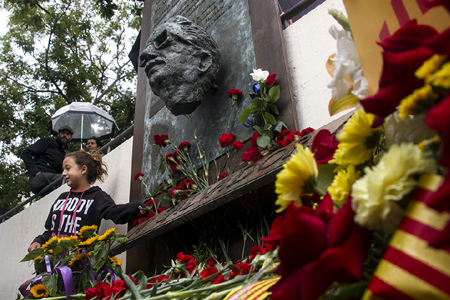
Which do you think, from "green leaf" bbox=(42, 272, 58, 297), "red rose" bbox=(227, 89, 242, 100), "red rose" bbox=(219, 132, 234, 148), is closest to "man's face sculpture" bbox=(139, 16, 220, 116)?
"red rose" bbox=(227, 89, 242, 100)

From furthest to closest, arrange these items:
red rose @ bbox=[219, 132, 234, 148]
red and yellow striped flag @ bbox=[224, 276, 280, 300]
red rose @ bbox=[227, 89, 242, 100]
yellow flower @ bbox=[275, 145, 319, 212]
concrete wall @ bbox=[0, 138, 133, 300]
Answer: concrete wall @ bbox=[0, 138, 133, 300], red rose @ bbox=[227, 89, 242, 100], red rose @ bbox=[219, 132, 234, 148], red and yellow striped flag @ bbox=[224, 276, 280, 300], yellow flower @ bbox=[275, 145, 319, 212]

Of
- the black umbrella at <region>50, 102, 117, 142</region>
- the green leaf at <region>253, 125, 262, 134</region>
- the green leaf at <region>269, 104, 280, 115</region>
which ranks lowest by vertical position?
the green leaf at <region>253, 125, 262, 134</region>

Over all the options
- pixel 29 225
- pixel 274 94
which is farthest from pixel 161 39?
pixel 29 225

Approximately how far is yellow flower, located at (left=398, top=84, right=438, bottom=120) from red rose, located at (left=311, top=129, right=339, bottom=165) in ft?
0.64

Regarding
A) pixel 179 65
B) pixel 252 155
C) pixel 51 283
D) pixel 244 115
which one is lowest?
pixel 51 283

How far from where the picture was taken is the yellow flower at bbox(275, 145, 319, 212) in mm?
539

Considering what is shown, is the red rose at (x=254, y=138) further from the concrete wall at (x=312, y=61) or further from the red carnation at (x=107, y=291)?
the red carnation at (x=107, y=291)

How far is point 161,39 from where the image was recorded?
2.41m

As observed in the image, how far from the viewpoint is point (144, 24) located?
12.4 ft

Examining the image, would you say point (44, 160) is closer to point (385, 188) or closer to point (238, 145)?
point (238, 145)

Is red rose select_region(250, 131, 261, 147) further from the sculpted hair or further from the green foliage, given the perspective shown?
the green foliage

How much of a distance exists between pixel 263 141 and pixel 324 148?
4.10 ft

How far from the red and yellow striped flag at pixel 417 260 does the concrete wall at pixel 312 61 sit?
5.13 feet

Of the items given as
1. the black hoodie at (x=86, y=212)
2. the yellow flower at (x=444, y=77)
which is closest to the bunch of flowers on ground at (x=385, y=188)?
the yellow flower at (x=444, y=77)
